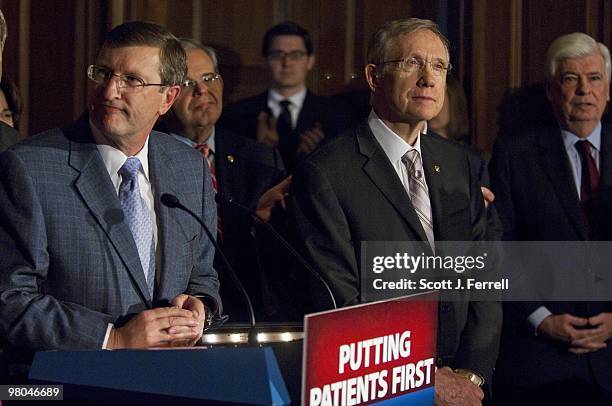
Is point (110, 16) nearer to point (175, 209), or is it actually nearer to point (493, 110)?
point (493, 110)

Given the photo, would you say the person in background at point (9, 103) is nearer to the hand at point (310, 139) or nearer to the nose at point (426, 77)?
the hand at point (310, 139)

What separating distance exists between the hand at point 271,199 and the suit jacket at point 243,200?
14 centimetres

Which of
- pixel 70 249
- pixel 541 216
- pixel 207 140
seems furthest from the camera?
pixel 541 216

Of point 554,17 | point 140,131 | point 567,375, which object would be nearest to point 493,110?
point 554,17

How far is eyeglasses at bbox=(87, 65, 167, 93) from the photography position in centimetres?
244

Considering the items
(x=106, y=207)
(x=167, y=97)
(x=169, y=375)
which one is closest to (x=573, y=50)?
(x=167, y=97)

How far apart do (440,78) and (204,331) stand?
45.1 inches

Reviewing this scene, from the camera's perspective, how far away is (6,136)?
3.11 metres

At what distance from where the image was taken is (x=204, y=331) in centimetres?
228

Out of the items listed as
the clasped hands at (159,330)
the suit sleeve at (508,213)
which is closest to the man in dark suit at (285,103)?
the suit sleeve at (508,213)

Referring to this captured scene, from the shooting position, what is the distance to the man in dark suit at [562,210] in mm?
3666

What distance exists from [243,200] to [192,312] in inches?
52.7

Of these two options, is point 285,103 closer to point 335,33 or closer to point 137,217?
point 335,33

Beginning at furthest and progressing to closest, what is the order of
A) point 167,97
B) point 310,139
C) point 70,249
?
1. point 310,139
2. point 167,97
3. point 70,249
